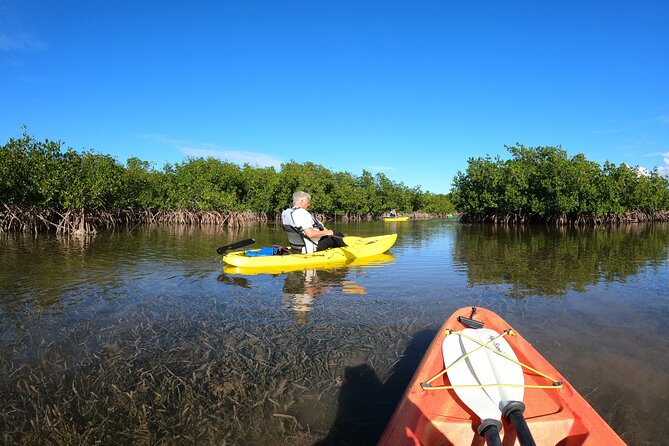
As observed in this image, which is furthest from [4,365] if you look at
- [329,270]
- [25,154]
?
[25,154]

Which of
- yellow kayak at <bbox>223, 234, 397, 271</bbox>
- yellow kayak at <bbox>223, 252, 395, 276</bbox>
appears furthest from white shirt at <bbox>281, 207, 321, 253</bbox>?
yellow kayak at <bbox>223, 252, 395, 276</bbox>

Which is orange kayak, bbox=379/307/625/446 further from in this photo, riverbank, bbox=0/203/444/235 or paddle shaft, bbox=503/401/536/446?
riverbank, bbox=0/203/444/235

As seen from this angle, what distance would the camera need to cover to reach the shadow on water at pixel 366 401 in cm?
292

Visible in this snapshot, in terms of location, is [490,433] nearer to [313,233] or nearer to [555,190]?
[313,233]

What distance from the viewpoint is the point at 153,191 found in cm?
3641

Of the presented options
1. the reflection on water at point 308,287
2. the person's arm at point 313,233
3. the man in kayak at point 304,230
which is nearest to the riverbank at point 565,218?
the man in kayak at point 304,230

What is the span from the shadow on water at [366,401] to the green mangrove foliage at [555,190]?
37.8m

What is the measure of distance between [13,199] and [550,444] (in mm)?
27520

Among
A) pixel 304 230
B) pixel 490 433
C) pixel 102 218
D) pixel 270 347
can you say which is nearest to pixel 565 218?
pixel 304 230

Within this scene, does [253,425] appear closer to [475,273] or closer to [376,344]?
[376,344]

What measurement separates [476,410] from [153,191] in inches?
1522

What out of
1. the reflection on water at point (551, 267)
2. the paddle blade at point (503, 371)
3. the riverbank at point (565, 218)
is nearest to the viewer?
the paddle blade at point (503, 371)

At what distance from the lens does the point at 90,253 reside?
41.5ft

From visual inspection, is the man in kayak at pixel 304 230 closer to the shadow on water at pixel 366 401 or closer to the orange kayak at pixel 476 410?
the shadow on water at pixel 366 401
